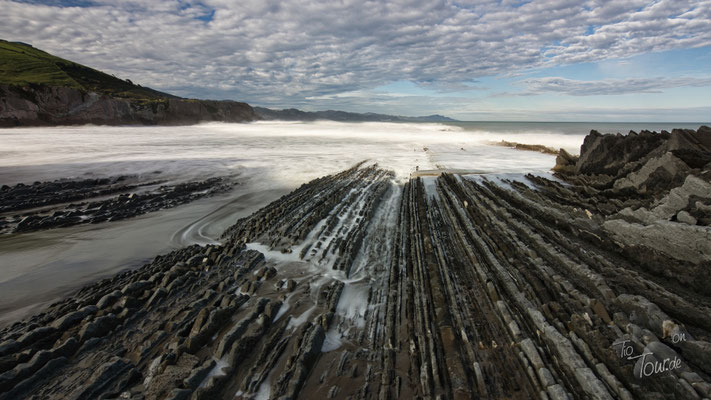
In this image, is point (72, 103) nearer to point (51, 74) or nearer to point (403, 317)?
point (51, 74)

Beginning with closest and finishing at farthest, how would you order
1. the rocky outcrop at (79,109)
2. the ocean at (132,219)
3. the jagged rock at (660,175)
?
the ocean at (132,219) → the jagged rock at (660,175) → the rocky outcrop at (79,109)

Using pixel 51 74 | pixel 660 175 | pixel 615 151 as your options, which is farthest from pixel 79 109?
pixel 660 175

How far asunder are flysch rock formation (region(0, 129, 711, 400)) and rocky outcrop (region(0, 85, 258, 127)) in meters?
64.1

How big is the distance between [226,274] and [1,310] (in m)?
4.81

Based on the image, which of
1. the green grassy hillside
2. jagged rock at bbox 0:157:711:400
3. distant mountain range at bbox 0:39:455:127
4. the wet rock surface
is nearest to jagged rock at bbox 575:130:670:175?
jagged rock at bbox 0:157:711:400

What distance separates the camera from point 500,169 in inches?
944

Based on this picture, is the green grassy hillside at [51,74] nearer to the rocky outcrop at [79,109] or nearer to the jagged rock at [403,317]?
the rocky outcrop at [79,109]

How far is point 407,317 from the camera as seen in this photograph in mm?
6281

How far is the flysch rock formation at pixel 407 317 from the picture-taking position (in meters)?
4.55

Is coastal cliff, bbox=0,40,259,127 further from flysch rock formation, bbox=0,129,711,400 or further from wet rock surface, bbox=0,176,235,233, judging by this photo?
flysch rock formation, bbox=0,129,711,400

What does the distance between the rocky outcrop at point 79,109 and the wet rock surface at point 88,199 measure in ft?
157

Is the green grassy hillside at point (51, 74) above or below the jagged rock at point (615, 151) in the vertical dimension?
above

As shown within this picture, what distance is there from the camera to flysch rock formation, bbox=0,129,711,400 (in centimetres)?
455

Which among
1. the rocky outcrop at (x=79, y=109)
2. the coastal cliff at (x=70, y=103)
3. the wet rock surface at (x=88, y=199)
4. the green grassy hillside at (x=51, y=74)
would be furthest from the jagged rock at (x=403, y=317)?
the green grassy hillside at (x=51, y=74)
